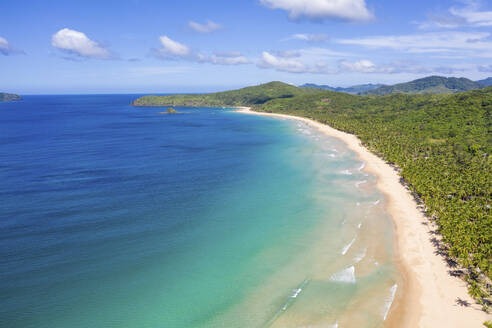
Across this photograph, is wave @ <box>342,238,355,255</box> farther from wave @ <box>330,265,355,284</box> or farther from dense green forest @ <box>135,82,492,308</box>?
dense green forest @ <box>135,82,492,308</box>

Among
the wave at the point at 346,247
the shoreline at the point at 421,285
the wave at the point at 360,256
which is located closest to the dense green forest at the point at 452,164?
the shoreline at the point at 421,285

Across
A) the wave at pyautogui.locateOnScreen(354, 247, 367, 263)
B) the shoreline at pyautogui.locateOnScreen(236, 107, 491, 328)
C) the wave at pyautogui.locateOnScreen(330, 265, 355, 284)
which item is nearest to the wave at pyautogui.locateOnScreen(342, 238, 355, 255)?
the wave at pyautogui.locateOnScreen(354, 247, 367, 263)

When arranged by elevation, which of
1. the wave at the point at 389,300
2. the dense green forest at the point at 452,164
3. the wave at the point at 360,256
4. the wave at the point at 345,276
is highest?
the dense green forest at the point at 452,164

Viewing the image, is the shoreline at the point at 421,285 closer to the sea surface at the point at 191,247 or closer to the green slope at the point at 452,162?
the sea surface at the point at 191,247

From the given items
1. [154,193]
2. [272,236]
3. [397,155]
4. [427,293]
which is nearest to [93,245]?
[154,193]

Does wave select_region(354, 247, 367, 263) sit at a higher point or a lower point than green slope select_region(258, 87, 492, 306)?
lower

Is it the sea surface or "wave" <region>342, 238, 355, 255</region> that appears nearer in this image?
the sea surface

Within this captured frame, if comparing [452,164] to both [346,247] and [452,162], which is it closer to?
[452,162]
